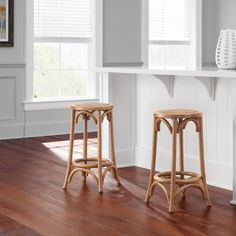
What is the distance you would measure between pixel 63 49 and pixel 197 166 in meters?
3.60

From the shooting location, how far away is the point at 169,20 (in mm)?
8406

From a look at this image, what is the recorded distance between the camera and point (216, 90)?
4426 millimetres

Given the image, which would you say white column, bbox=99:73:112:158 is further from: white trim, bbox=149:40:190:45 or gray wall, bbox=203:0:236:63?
gray wall, bbox=203:0:236:63

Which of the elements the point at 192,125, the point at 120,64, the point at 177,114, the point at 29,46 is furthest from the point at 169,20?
the point at 177,114

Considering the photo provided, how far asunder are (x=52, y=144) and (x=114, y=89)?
1765 mm

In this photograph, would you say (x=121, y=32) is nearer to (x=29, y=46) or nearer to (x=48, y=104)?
(x=29, y=46)

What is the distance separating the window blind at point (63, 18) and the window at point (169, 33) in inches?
39.1

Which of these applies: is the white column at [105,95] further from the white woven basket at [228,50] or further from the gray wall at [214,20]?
the gray wall at [214,20]

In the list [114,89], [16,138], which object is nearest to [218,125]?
[114,89]

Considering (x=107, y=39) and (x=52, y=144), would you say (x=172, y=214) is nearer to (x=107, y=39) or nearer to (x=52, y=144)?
(x=52, y=144)

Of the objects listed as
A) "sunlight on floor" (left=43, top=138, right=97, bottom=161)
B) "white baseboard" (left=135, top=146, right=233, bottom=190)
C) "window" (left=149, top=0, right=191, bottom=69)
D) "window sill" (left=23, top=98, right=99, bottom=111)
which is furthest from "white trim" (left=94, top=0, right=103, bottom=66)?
"white baseboard" (left=135, top=146, right=233, bottom=190)

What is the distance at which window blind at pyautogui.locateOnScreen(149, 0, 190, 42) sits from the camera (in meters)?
8.23

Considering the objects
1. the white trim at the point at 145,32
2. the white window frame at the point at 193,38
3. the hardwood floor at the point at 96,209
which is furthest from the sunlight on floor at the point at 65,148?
the white window frame at the point at 193,38

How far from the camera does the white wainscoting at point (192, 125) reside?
4375mm
